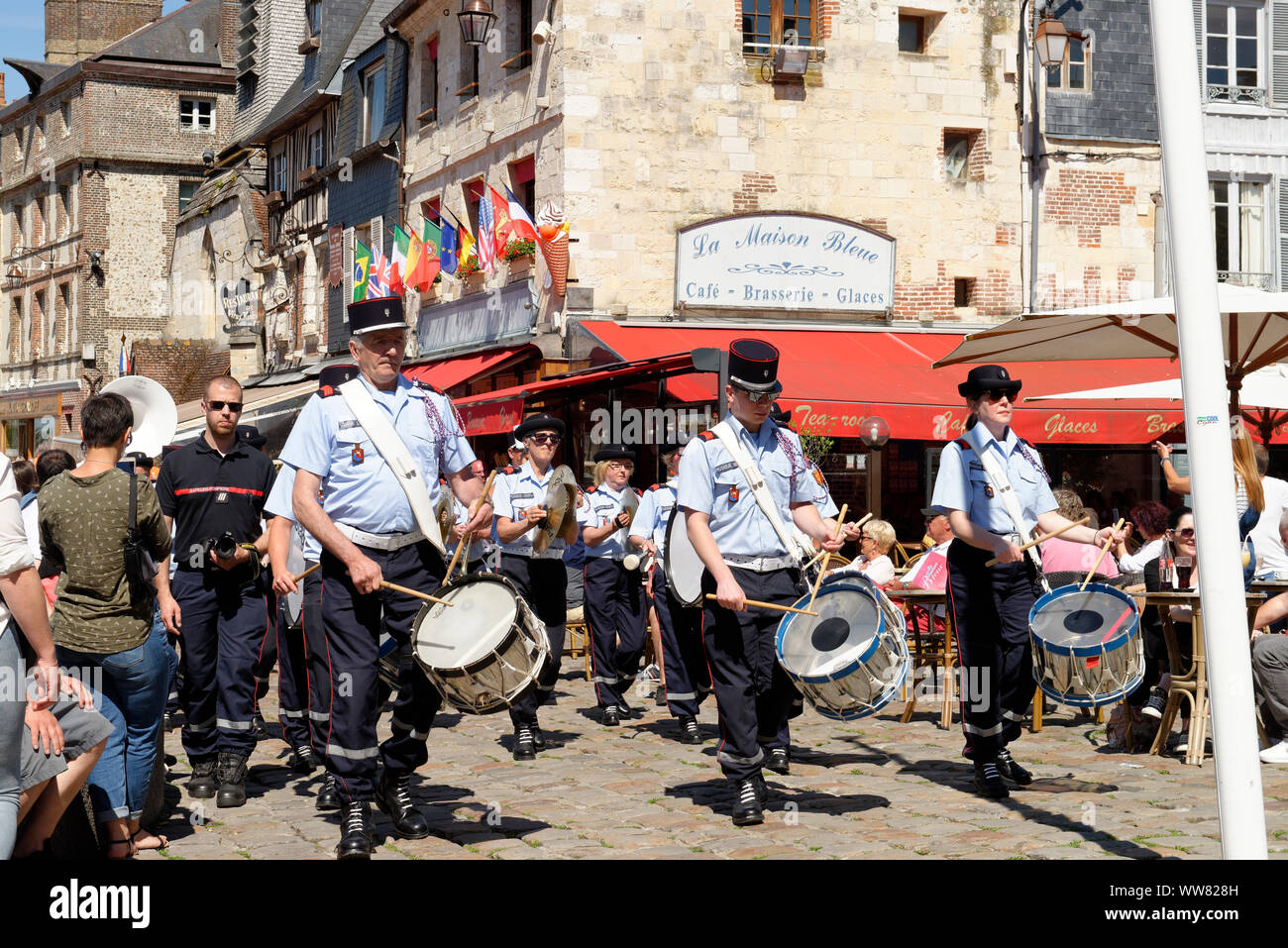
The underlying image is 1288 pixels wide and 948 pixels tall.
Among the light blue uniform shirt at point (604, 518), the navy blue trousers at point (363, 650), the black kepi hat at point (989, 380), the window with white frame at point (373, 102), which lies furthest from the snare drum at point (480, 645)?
the window with white frame at point (373, 102)

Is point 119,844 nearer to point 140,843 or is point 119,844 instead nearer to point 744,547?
point 140,843

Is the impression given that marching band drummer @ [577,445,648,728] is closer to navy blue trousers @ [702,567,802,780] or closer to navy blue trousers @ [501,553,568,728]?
navy blue trousers @ [501,553,568,728]

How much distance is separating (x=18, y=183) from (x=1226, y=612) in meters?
48.5

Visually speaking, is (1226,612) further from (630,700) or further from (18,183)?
(18,183)

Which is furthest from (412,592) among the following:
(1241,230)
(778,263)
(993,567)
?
(1241,230)

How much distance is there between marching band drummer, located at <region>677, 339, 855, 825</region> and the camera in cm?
659

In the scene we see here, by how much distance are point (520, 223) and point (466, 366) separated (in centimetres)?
248

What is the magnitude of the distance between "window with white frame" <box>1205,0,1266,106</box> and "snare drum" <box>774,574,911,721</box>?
56.6 ft

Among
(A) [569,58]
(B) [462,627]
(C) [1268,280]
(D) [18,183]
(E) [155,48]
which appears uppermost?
(E) [155,48]

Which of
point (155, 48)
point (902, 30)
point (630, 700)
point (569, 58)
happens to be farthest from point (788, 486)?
point (155, 48)

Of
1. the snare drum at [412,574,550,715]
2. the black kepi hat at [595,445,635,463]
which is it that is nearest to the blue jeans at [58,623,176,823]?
the snare drum at [412,574,550,715]

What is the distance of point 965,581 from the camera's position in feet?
24.0

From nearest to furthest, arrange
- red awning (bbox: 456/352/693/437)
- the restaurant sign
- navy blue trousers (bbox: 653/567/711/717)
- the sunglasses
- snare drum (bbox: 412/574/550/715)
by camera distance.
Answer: snare drum (bbox: 412/574/550/715) → the sunglasses → navy blue trousers (bbox: 653/567/711/717) → red awning (bbox: 456/352/693/437) → the restaurant sign

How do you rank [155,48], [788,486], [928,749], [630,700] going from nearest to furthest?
1. [788,486]
2. [928,749]
3. [630,700]
4. [155,48]
